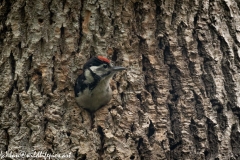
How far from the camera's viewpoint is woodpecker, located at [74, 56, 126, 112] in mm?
3571

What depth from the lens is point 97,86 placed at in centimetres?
372

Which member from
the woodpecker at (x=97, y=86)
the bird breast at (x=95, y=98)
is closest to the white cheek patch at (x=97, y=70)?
the woodpecker at (x=97, y=86)

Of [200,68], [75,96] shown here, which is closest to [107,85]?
[75,96]

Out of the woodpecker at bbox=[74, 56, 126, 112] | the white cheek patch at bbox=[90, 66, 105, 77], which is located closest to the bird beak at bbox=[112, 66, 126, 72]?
the woodpecker at bbox=[74, 56, 126, 112]

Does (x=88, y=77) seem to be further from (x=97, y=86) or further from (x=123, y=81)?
(x=123, y=81)

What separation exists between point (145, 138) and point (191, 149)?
0.39 metres

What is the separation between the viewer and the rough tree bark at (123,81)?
138 inches

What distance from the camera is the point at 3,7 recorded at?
363 cm

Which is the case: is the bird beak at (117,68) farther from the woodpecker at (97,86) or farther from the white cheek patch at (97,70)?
the white cheek patch at (97,70)

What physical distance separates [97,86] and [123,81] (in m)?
0.23

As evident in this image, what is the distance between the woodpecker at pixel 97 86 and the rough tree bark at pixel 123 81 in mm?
59

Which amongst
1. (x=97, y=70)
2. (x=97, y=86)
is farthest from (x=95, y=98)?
(x=97, y=70)

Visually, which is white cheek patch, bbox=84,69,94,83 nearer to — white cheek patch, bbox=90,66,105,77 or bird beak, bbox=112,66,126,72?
white cheek patch, bbox=90,66,105,77

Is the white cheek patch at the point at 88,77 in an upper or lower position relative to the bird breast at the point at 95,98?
upper
